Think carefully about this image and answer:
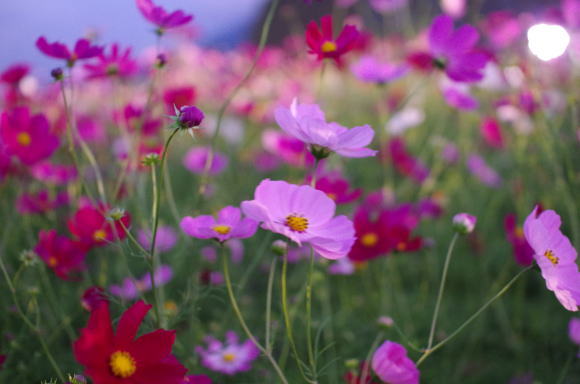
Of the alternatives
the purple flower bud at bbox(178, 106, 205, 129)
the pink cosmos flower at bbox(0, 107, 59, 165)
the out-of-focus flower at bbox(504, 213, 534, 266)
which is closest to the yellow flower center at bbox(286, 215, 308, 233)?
the purple flower bud at bbox(178, 106, 205, 129)

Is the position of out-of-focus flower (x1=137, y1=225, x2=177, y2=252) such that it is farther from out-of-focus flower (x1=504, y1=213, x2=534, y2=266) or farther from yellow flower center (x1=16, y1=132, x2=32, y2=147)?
out-of-focus flower (x1=504, y1=213, x2=534, y2=266)

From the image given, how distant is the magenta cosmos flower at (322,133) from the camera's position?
21.6 inches

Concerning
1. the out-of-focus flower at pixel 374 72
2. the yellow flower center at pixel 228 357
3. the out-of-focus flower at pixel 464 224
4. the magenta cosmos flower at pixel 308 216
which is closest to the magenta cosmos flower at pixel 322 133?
the magenta cosmos flower at pixel 308 216

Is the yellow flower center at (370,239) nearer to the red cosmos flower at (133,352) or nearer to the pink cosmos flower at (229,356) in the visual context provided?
the pink cosmos flower at (229,356)

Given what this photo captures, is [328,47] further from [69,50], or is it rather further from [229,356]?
[229,356]

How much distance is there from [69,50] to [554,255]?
0.71m

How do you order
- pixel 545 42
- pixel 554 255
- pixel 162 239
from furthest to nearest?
pixel 162 239, pixel 545 42, pixel 554 255

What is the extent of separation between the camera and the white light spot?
3.30ft

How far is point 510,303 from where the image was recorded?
1265 millimetres

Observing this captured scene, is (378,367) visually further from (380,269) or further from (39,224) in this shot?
(39,224)


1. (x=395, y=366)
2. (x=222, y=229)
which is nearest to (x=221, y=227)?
(x=222, y=229)

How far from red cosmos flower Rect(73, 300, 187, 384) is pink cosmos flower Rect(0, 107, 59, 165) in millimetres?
407

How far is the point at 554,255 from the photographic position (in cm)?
61

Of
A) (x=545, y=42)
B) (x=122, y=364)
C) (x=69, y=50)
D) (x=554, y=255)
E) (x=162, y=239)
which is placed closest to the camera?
(x=122, y=364)
